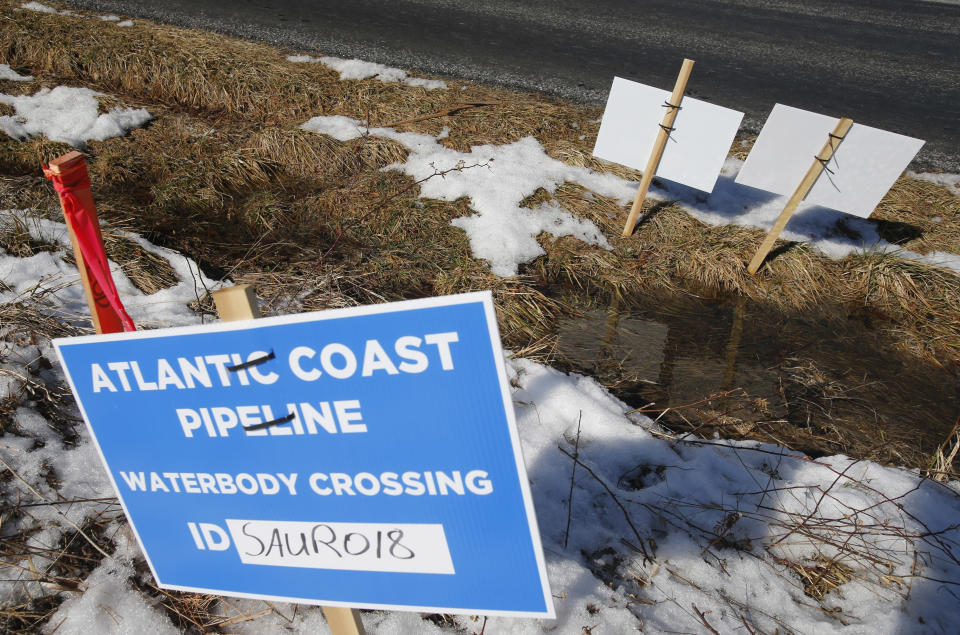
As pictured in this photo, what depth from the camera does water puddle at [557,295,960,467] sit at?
2.71 metres

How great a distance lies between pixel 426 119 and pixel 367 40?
2865 millimetres

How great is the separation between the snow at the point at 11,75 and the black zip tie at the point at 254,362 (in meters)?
5.82

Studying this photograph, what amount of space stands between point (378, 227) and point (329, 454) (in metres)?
2.81

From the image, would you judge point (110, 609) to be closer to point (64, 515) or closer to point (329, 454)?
point (64, 515)

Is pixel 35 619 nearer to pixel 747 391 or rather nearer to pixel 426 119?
pixel 747 391

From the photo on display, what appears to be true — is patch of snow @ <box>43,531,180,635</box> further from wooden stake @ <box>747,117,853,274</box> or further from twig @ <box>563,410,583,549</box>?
wooden stake @ <box>747,117,853,274</box>

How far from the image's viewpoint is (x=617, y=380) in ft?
9.65

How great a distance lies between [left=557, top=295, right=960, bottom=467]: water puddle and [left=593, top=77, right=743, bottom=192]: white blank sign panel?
897 millimetres

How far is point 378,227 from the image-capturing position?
3.76 m

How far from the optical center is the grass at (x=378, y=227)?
3018 mm

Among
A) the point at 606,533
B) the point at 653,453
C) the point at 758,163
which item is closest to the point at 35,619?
the point at 606,533

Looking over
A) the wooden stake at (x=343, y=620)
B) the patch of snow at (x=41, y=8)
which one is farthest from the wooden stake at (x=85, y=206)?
the patch of snow at (x=41, y=8)

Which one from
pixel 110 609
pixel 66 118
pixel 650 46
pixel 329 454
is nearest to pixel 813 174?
pixel 329 454

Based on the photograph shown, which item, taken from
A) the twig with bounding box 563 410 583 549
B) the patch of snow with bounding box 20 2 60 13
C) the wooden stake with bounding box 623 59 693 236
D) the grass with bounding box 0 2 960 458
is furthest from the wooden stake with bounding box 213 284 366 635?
the patch of snow with bounding box 20 2 60 13
